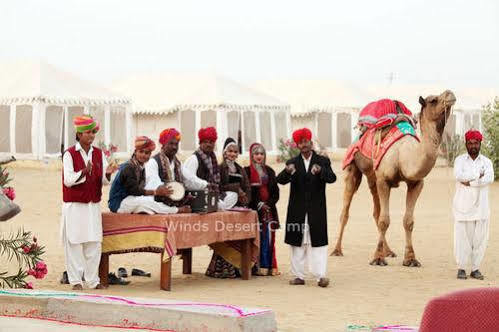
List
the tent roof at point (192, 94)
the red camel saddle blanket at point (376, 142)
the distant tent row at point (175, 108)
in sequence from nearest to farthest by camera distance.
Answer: the red camel saddle blanket at point (376, 142) < the distant tent row at point (175, 108) < the tent roof at point (192, 94)

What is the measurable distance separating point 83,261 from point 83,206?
0.54 meters

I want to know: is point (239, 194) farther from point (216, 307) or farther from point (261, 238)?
point (216, 307)

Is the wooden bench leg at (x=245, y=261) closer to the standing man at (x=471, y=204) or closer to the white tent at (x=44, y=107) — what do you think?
the standing man at (x=471, y=204)

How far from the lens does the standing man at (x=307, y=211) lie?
34.7ft

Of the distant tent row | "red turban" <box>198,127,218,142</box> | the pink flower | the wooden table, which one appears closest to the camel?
the wooden table

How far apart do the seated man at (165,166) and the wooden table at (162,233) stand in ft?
1.00

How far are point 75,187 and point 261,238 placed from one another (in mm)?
2423

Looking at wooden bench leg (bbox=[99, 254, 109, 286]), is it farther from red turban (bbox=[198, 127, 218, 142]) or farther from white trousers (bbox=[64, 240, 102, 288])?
red turban (bbox=[198, 127, 218, 142])

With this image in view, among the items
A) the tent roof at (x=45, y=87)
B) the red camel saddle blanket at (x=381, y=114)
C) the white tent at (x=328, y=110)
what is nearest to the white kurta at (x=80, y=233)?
the red camel saddle blanket at (x=381, y=114)

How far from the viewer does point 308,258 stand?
35.4 ft

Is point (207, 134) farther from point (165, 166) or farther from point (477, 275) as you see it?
point (477, 275)

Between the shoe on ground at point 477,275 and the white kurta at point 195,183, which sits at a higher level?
the white kurta at point 195,183

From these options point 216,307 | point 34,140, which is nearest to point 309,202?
point 216,307

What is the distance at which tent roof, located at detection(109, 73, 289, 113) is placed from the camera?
34.2 m
